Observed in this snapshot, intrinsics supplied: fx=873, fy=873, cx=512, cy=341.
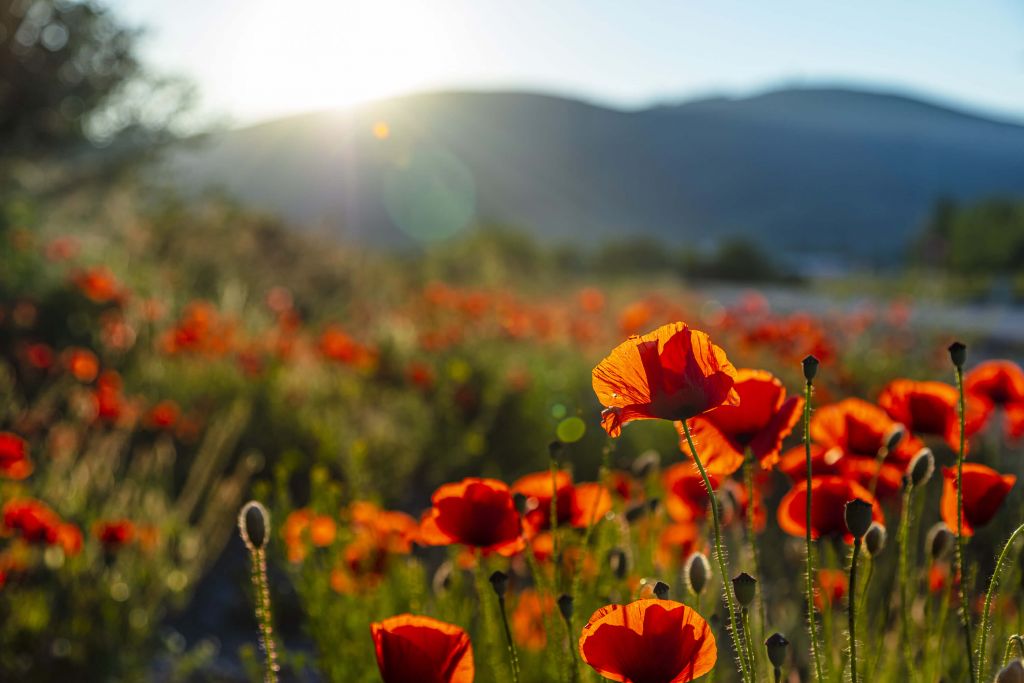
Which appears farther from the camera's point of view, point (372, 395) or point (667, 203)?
point (667, 203)

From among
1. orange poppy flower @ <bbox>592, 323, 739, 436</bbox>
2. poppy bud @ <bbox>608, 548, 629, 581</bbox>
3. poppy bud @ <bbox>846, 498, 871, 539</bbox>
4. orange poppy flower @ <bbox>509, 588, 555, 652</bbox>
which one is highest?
orange poppy flower @ <bbox>592, 323, 739, 436</bbox>

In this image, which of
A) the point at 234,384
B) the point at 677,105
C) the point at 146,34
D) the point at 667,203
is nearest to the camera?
the point at 234,384

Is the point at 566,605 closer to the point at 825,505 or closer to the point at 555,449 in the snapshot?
the point at 555,449

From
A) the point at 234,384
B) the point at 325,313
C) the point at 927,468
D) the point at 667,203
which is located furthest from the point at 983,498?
the point at 667,203

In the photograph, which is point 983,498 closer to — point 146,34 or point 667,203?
point 146,34

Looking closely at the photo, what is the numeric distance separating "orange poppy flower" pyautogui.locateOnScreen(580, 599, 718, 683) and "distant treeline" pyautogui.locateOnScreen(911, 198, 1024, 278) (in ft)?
77.5

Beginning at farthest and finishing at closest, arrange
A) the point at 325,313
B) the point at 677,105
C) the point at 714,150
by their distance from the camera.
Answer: the point at 677,105, the point at 714,150, the point at 325,313

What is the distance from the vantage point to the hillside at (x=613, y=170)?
71750mm

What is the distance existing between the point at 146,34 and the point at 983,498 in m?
13.0

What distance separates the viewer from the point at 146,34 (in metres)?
12.0

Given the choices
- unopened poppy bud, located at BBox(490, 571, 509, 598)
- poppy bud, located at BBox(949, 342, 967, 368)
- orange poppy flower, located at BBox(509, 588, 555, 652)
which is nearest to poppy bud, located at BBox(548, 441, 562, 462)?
unopened poppy bud, located at BBox(490, 571, 509, 598)

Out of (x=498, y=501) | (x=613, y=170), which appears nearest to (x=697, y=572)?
(x=498, y=501)

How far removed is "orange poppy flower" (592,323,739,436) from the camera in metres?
0.84

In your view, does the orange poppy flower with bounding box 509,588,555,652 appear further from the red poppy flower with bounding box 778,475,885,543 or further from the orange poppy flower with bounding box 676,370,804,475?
the orange poppy flower with bounding box 676,370,804,475
